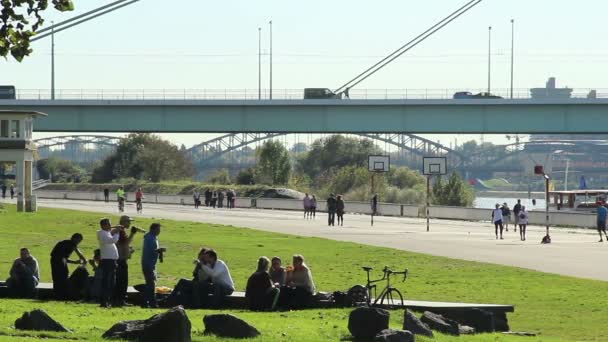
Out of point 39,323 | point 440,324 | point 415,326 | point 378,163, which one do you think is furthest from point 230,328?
point 378,163

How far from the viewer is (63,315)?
21891 mm

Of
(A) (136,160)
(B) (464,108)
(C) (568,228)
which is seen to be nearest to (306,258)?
(C) (568,228)

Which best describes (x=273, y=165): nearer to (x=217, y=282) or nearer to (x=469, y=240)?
(x=469, y=240)

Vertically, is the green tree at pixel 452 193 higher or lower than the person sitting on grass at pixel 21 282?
higher

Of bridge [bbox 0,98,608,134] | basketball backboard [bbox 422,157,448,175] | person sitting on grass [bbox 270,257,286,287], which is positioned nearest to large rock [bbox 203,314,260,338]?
person sitting on grass [bbox 270,257,286,287]

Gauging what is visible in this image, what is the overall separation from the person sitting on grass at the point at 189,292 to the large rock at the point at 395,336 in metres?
5.99

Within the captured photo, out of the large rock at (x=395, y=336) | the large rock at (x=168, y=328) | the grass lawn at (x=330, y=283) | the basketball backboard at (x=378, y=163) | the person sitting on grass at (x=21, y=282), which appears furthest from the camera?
the basketball backboard at (x=378, y=163)

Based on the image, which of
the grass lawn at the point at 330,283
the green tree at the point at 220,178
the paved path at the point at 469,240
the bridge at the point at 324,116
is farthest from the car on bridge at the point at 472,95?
the green tree at the point at 220,178

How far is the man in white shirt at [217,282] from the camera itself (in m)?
24.3

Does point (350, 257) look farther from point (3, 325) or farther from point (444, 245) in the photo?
point (3, 325)

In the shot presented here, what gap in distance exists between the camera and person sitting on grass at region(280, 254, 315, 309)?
24.0 metres

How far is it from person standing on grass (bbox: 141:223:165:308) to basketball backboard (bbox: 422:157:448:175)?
47.0 metres

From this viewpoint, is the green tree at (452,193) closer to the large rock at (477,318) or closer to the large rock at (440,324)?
the large rock at (477,318)

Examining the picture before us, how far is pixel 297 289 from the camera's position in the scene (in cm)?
2405
